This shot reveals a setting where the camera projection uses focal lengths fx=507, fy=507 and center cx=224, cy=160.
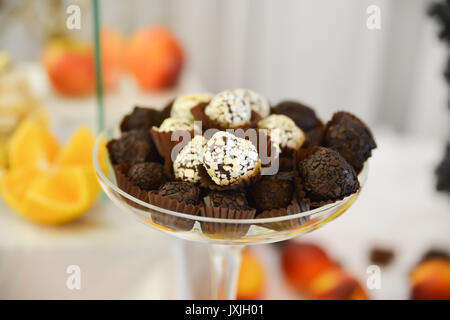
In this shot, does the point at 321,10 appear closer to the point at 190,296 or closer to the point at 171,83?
the point at 171,83

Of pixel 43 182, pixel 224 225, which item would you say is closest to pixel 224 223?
pixel 224 225

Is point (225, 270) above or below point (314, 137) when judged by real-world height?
below

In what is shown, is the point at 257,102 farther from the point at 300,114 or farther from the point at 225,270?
the point at 225,270

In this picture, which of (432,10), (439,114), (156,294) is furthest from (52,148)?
(439,114)

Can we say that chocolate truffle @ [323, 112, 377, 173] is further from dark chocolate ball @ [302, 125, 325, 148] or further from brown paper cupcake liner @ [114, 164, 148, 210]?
brown paper cupcake liner @ [114, 164, 148, 210]

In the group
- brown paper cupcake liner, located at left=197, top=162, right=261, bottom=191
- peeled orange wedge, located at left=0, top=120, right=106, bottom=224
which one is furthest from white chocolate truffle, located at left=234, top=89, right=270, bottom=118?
peeled orange wedge, located at left=0, top=120, right=106, bottom=224
